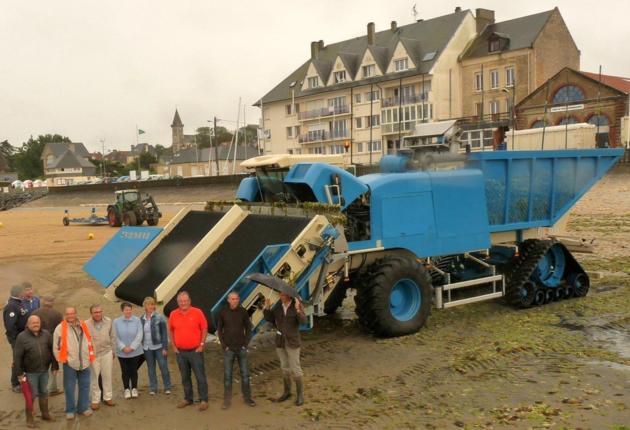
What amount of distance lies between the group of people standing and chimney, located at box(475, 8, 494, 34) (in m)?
54.7

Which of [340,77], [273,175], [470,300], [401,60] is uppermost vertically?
[401,60]

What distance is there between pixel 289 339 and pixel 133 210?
26121 millimetres

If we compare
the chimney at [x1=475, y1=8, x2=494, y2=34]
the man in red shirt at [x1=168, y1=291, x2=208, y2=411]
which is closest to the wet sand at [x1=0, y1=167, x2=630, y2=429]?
the man in red shirt at [x1=168, y1=291, x2=208, y2=411]

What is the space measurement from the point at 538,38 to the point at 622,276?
4137 centimetres

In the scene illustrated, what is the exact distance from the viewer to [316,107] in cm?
6644

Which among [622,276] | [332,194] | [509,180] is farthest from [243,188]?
[622,276]

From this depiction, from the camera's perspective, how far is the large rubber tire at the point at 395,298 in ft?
30.5

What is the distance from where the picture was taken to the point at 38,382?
7.00 m

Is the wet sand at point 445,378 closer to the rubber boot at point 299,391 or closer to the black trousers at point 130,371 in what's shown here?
the rubber boot at point 299,391

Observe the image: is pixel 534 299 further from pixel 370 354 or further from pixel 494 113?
pixel 494 113

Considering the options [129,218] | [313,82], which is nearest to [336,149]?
[313,82]

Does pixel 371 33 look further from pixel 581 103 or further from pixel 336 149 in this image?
pixel 581 103

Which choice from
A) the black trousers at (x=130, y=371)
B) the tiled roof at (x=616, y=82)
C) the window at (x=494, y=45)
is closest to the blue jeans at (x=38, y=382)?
the black trousers at (x=130, y=371)

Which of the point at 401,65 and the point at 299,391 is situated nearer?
the point at 299,391
